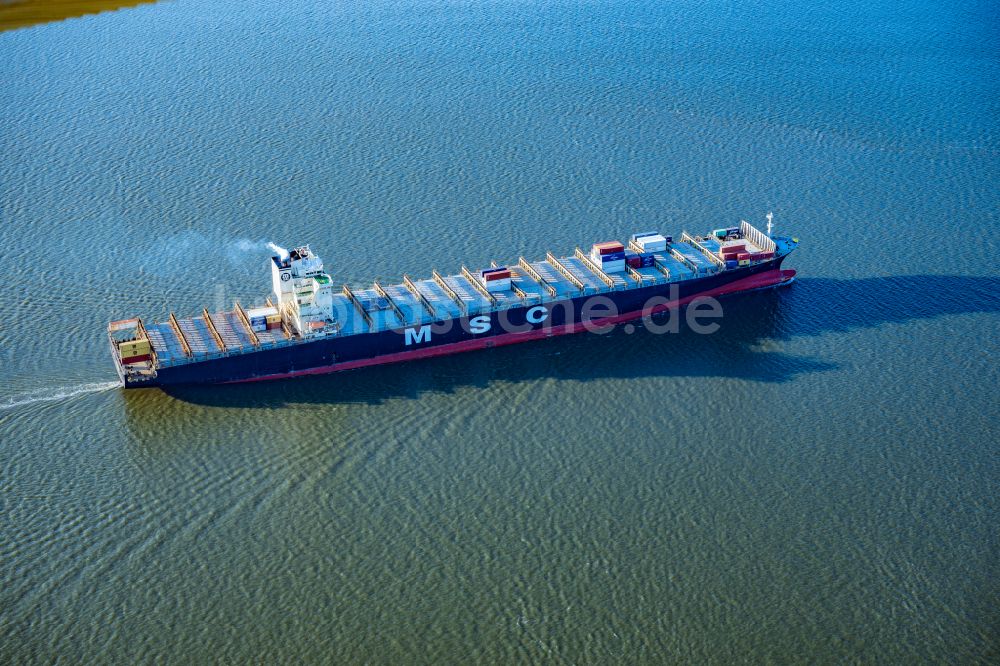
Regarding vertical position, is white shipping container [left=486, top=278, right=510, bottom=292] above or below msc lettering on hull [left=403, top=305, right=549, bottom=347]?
above

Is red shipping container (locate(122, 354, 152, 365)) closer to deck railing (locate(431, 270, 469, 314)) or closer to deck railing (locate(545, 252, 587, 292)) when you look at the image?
deck railing (locate(431, 270, 469, 314))

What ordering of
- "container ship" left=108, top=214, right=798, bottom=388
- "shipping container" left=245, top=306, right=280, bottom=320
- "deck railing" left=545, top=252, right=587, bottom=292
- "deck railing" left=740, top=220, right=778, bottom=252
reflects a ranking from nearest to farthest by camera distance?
"container ship" left=108, top=214, right=798, bottom=388 → "shipping container" left=245, top=306, right=280, bottom=320 → "deck railing" left=545, top=252, right=587, bottom=292 → "deck railing" left=740, top=220, right=778, bottom=252

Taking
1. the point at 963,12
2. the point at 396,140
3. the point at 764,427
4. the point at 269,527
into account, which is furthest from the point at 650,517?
the point at 963,12

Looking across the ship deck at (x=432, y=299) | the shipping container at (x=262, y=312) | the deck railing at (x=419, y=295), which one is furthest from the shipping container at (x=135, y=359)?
the deck railing at (x=419, y=295)

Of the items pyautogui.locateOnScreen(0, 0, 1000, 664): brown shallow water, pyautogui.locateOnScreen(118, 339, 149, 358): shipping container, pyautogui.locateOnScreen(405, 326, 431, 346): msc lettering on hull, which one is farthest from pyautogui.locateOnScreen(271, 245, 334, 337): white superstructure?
pyautogui.locateOnScreen(118, 339, 149, 358): shipping container

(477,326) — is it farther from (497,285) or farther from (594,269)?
(594,269)

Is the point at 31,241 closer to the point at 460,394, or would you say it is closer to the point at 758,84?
the point at 460,394
